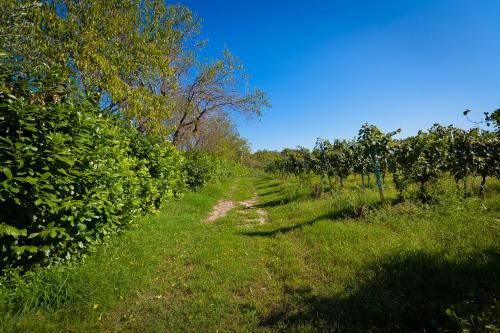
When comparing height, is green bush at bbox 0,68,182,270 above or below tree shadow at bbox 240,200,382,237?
above

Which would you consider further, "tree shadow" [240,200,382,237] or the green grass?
"tree shadow" [240,200,382,237]

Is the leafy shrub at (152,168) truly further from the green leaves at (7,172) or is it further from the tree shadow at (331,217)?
the green leaves at (7,172)

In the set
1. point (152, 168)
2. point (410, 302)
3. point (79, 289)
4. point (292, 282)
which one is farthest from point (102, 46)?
point (410, 302)

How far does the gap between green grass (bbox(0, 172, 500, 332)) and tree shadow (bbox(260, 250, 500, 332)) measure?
0.02m

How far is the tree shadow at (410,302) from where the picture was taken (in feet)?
10.8

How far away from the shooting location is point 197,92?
1905 centimetres

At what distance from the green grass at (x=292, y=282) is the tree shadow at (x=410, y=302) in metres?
0.02

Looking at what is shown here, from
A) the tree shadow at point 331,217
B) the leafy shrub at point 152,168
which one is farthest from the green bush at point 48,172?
the tree shadow at point 331,217

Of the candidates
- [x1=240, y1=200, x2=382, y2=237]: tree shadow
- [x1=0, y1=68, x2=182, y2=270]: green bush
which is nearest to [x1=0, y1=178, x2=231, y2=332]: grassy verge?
[x1=0, y1=68, x2=182, y2=270]: green bush

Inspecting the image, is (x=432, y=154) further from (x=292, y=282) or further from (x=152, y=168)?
(x=152, y=168)

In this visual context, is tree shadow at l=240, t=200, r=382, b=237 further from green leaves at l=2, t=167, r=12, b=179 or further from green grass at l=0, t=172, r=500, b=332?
green leaves at l=2, t=167, r=12, b=179

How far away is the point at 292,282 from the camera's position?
494 cm

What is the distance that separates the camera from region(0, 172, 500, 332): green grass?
3596 millimetres

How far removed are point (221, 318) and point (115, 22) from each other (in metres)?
12.1
